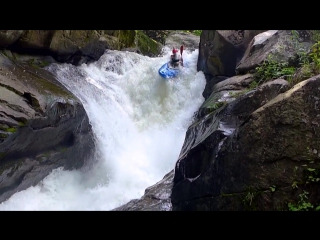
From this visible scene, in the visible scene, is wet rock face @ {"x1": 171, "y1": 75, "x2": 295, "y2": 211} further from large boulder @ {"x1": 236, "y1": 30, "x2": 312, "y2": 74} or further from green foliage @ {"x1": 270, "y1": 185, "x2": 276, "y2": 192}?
large boulder @ {"x1": 236, "y1": 30, "x2": 312, "y2": 74}

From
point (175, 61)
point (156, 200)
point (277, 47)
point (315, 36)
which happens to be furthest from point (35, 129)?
point (175, 61)

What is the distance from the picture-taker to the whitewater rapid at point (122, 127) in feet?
25.8

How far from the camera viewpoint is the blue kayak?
1176cm

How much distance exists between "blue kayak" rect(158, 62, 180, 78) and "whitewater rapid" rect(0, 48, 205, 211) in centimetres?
18

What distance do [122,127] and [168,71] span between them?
10.0ft

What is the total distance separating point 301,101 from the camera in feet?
14.0

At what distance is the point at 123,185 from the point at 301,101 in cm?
528

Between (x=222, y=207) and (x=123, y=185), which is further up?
(x=222, y=207)

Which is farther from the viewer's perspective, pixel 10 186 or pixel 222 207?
pixel 10 186

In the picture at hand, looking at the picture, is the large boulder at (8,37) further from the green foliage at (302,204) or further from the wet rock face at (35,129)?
the green foliage at (302,204)
